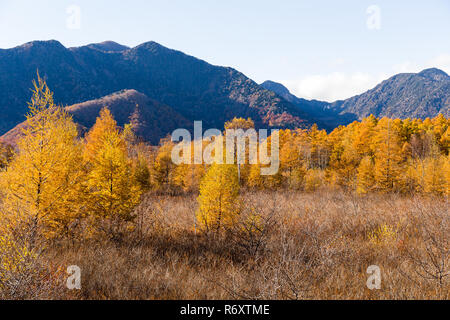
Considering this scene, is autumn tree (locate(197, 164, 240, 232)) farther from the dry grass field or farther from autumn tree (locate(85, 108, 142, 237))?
autumn tree (locate(85, 108, 142, 237))

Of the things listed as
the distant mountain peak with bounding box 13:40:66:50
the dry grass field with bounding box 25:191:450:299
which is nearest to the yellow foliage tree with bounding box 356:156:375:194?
the dry grass field with bounding box 25:191:450:299

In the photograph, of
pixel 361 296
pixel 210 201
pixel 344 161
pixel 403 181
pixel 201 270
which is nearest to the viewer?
pixel 361 296

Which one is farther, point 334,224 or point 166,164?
point 166,164

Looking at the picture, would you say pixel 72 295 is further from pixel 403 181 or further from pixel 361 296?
pixel 403 181

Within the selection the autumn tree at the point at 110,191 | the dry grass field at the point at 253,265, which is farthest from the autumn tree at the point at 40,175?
the autumn tree at the point at 110,191

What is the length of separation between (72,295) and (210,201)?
465 centimetres

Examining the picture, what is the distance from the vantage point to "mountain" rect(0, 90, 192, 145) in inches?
3605

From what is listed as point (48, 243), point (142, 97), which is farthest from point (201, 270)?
point (142, 97)

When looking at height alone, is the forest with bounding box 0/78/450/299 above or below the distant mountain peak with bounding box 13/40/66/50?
below

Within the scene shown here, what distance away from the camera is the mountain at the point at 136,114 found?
9156 cm

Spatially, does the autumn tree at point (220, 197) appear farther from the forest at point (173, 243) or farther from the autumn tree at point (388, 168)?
the autumn tree at point (388, 168)

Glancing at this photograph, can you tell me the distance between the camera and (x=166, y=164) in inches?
1220

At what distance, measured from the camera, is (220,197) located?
25.7 feet

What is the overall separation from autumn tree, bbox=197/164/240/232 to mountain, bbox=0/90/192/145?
283ft
